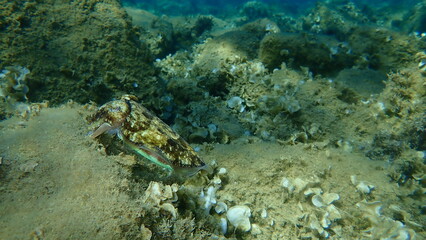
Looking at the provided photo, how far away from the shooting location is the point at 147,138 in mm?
2293

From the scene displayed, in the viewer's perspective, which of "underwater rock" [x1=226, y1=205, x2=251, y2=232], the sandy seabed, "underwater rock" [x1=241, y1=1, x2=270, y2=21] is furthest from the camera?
"underwater rock" [x1=241, y1=1, x2=270, y2=21]

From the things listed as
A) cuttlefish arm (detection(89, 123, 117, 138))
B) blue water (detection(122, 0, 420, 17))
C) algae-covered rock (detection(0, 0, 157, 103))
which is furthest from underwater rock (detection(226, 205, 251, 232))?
blue water (detection(122, 0, 420, 17))

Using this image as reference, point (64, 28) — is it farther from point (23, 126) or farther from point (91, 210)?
point (91, 210)

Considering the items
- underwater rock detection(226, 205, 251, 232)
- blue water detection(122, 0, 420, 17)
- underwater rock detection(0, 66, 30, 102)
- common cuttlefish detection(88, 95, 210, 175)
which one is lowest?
blue water detection(122, 0, 420, 17)

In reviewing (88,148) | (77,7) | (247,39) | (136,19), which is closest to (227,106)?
(247,39)

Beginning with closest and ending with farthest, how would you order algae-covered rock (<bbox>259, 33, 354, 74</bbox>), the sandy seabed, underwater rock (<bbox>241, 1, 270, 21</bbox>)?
the sandy seabed
algae-covered rock (<bbox>259, 33, 354, 74</bbox>)
underwater rock (<bbox>241, 1, 270, 21</bbox>)

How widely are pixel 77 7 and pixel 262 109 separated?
3.91 m

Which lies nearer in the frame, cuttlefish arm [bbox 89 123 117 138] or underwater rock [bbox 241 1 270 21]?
cuttlefish arm [bbox 89 123 117 138]

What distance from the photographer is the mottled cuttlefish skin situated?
2.27 m

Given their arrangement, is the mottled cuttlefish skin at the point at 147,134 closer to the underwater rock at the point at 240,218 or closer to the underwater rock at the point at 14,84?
the underwater rock at the point at 240,218

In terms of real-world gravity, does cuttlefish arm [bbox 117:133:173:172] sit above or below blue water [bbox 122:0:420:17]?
above

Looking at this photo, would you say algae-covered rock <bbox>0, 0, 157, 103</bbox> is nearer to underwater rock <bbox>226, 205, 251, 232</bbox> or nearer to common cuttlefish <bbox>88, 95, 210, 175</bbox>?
common cuttlefish <bbox>88, 95, 210, 175</bbox>

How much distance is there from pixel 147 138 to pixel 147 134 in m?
0.04

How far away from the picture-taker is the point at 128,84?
421cm
